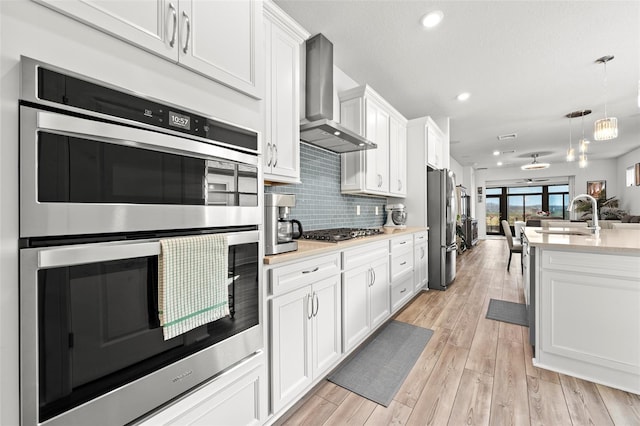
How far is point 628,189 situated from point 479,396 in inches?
402

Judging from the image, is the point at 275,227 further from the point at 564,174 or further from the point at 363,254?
the point at 564,174

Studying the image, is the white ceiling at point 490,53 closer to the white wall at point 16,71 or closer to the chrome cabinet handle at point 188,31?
the chrome cabinet handle at point 188,31

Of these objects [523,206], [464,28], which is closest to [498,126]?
[464,28]

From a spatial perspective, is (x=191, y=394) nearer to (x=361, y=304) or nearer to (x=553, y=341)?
(x=361, y=304)

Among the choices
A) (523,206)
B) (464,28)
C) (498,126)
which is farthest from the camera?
(523,206)

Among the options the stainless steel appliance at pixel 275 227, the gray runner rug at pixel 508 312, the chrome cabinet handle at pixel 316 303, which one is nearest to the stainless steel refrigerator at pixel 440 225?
the gray runner rug at pixel 508 312

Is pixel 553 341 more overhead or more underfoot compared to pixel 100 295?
more underfoot

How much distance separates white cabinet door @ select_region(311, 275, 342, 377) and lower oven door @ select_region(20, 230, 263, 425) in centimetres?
78

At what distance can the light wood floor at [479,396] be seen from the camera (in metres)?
1.58

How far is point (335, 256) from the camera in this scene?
1943mm

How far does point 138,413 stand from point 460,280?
469 centimetres

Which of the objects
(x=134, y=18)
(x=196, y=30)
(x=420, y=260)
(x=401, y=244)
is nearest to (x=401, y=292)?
(x=401, y=244)

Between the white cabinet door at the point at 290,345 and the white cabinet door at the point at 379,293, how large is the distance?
908 mm

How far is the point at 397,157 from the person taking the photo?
380cm
